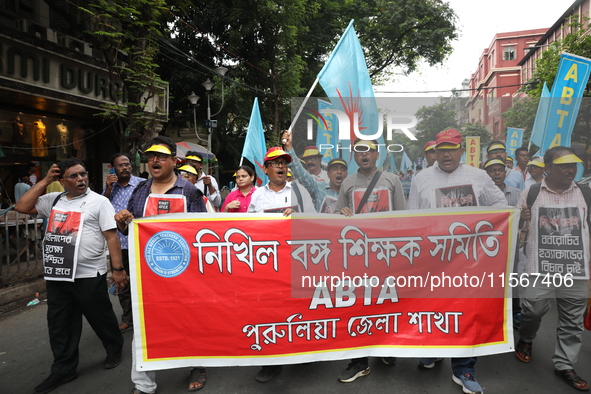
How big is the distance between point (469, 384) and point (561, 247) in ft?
4.26

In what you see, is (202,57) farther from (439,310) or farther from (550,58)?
(439,310)

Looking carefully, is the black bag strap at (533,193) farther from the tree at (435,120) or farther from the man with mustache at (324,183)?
the man with mustache at (324,183)

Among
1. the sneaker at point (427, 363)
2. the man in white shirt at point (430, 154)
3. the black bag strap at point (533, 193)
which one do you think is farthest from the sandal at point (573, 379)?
the man in white shirt at point (430, 154)

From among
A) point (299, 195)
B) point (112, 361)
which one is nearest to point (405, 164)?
point (299, 195)

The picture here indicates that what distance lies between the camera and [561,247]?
322 centimetres

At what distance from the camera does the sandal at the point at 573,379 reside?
9.90 ft

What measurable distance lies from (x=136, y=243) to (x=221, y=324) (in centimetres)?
85

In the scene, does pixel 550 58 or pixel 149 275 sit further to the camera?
pixel 550 58

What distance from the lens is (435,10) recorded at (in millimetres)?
19719

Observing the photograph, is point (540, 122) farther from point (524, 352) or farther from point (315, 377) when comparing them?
point (315, 377)

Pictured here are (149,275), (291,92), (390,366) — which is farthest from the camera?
(291,92)

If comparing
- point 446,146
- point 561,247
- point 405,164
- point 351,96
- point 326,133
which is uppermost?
point 351,96

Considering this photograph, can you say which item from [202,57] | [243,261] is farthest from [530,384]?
[202,57]

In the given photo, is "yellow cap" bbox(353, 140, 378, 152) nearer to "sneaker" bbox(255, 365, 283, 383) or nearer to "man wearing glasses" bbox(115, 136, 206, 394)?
"man wearing glasses" bbox(115, 136, 206, 394)
